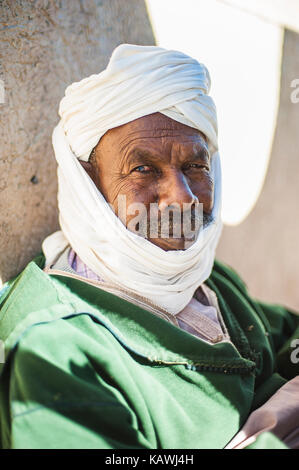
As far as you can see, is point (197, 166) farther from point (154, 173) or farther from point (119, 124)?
point (119, 124)

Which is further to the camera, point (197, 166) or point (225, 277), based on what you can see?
point (225, 277)

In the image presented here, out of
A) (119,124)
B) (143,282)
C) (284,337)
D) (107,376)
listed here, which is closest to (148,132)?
(119,124)

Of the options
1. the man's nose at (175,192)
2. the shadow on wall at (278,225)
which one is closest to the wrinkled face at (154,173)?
the man's nose at (175,192)

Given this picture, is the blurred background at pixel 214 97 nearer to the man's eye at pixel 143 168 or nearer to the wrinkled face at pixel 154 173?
the wrinkled face at pixel 154 173

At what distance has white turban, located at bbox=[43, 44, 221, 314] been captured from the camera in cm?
177

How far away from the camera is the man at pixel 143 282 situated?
1.48 meters

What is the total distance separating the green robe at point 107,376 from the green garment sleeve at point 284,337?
31 cm

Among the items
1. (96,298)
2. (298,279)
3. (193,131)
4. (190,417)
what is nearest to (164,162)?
(193,131)

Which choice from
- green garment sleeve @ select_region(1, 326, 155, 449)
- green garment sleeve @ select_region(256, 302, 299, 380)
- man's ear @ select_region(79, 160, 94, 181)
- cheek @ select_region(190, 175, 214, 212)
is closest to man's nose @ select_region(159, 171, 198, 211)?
cheek @ select_region(190, 175, 214, 212)

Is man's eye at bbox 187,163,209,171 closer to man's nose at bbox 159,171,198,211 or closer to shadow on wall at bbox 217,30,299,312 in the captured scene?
man's nose at bbox 159,171,198,211

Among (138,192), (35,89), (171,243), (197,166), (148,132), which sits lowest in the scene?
(171,243)

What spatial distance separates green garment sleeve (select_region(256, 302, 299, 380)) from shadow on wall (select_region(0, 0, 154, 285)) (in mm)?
1348

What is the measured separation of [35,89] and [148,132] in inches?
27.1

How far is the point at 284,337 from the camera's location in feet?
8.55
